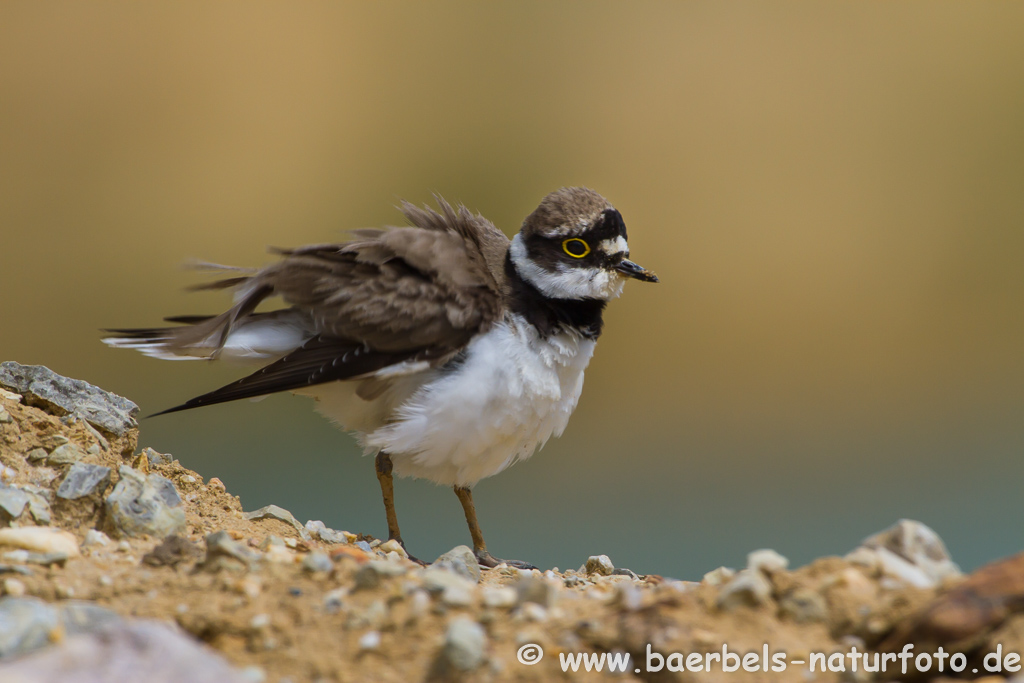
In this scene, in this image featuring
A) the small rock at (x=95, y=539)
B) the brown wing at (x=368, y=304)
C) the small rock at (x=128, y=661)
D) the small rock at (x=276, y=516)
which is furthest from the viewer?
the small rock at (x=276, y=516)

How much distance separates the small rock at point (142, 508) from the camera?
443 centimetres

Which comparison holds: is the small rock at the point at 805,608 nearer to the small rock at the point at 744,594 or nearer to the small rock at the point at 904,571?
the small rock at the point at 744,594

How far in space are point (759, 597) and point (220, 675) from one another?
1.86m

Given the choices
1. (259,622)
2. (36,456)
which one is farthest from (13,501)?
(259,622)

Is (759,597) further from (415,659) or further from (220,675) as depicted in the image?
(220,675)

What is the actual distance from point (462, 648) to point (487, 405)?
2.55 meters

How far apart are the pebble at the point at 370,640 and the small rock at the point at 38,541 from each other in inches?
64.1

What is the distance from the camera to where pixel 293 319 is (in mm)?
5680

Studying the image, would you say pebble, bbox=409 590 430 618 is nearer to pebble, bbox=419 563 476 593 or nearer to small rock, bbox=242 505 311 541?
pebble, bbox=419 563 476 593

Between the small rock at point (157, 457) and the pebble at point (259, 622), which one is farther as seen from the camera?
the small rock at point (157, 457)

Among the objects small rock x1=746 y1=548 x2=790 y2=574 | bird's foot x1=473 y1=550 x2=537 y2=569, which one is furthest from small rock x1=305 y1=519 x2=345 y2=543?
small rock x1=746 y1=548 x2=790 y2=574

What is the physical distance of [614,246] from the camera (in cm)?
584

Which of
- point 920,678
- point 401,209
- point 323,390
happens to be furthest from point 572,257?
point 920,678

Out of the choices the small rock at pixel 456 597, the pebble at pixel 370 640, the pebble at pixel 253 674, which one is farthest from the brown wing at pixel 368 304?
the pebble at pixel 253 674
